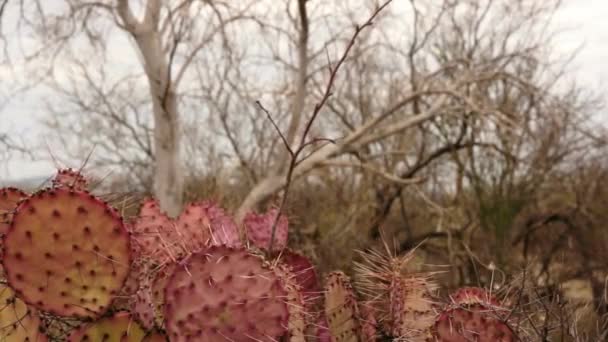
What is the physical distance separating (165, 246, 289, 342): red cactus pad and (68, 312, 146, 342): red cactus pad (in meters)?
0.16

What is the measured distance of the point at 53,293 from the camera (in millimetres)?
1891

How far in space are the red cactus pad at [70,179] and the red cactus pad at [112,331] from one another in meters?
0.33

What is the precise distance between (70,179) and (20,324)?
40cm

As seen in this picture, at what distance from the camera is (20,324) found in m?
1.97

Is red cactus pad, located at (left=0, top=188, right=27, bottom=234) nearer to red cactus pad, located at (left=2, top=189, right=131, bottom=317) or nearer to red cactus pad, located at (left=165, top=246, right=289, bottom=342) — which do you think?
red cactus pad, located at (left=2, top=189, right=131, bottom=317)

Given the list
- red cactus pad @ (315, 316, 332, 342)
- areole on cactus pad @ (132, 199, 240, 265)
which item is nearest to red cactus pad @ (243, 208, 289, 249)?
areole on cactus pad @ (132, 199, 240, 265)

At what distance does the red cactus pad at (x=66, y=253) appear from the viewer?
1868 mm

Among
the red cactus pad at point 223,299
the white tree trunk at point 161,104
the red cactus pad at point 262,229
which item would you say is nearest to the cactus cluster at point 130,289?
the red cactus pad at point 223,299

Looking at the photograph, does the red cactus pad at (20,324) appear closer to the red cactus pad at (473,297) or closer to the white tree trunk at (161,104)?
the red cactus pad at (473,297)

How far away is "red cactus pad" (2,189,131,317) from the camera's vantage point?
6.13 feet

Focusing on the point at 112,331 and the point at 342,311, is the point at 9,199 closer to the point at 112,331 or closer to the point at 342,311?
the point at 112,331

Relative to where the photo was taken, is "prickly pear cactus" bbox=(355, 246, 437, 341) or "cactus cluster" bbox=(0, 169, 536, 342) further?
"prickly pear cactus" bbox=(355, 246, 437, 341)

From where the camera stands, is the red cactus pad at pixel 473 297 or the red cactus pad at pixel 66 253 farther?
the red cactus pad at pixel 473 297

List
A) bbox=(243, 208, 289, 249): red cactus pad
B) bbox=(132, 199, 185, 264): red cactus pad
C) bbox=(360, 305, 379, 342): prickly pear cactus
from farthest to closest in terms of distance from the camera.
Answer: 1. bbox=(243, 208, 289, 249): red cactus pad
2. bbox=(360, 305, 379, 342): prickly pear cactus
3. bbox=(132, 199, 185, 264): red cactus pad
